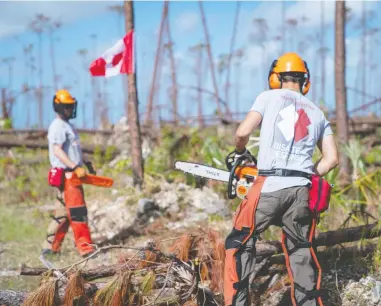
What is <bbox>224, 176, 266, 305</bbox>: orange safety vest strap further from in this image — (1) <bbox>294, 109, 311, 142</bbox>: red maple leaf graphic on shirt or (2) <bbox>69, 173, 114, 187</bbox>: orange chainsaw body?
(2) <bbox>69, 173, 114, 187</bbox>: orange chainsaw body

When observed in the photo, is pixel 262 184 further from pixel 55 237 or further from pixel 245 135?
pixel 55 237

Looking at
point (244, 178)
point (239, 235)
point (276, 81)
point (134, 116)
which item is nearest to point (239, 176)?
point (244, 178)

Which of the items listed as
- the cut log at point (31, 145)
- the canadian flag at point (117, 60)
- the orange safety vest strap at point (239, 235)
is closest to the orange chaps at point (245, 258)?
the orange safety vest strap at point (239, 235)

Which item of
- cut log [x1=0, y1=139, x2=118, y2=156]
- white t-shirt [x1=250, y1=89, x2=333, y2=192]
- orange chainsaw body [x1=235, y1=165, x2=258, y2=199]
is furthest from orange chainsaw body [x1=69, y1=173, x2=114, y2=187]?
cut log [x1=0, y1=139, x2=118, y2=156]

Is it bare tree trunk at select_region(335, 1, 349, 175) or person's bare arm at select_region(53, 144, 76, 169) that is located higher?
bare tree trunk at select_region(335, 1, 349, 175)

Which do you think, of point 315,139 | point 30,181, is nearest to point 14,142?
point 30,181

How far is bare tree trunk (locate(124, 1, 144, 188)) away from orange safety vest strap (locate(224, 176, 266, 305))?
510 cm

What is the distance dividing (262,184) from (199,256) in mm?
1056

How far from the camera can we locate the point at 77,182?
Answer: 6.91 m

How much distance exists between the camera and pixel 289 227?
410cm

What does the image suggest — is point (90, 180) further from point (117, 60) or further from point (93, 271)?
point (93, 271)

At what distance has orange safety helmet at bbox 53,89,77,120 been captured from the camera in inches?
274

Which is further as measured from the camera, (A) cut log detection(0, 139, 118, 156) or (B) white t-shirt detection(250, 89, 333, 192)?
(A) cut log detection(0, 139, 118, 156)

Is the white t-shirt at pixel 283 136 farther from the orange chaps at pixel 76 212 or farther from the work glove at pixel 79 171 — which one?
the orange chaps at pixel 76 212
